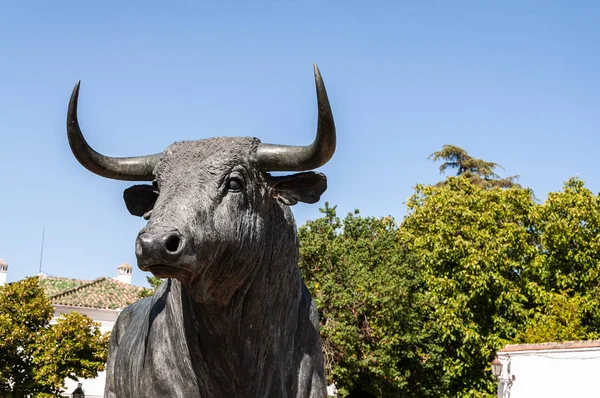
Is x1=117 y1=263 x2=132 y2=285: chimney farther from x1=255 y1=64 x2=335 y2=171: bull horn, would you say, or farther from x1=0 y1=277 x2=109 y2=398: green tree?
x1=255 y1=64 x2=335 y2=171: bull horn

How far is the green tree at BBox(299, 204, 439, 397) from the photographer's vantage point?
25.5 m

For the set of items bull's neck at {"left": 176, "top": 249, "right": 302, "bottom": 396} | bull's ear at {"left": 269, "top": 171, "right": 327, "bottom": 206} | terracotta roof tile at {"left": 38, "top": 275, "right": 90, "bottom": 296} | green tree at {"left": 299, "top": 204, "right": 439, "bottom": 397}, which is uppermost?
terracotta roof tile at {"left": 38, "top": 275, "right": 90, "bottom": 296}

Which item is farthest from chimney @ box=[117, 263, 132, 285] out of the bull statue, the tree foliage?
the bull statue

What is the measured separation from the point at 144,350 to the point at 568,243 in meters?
27.3

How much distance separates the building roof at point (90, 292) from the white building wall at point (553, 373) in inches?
987

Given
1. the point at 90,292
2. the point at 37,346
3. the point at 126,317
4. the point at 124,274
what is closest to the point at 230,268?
the point at 126,317

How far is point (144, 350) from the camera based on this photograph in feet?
14.4

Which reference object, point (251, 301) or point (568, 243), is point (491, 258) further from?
point (251, 301)

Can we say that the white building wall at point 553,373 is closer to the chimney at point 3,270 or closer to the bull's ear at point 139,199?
the bull's ear at point 139,199

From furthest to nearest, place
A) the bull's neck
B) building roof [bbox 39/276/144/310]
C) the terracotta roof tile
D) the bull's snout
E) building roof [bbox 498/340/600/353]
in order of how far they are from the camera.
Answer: the terracotta roof tile < building roof [bbox 39/276/144/310] < building roof [bbox 498/340/600/353] < the bull's neck < the bull's snout

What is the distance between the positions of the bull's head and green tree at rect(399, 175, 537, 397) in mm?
24775

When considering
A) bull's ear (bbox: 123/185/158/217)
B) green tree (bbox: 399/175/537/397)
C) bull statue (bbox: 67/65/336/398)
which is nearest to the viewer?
bull statue (bbox: 67/65/336/398)

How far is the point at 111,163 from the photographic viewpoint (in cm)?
417

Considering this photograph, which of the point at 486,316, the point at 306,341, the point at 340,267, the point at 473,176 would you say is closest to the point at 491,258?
the point at 486,316
